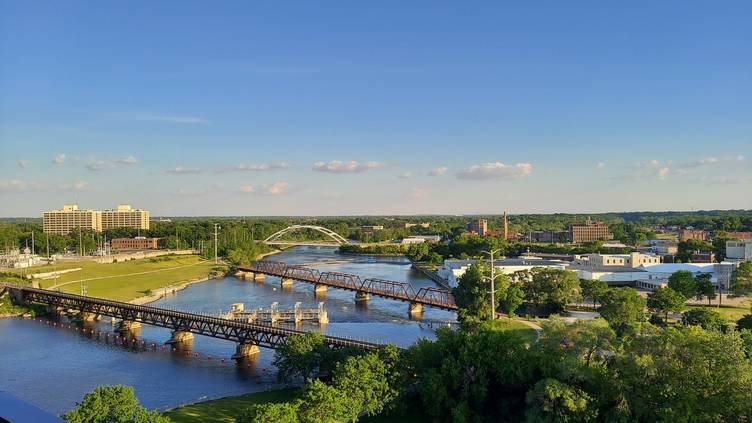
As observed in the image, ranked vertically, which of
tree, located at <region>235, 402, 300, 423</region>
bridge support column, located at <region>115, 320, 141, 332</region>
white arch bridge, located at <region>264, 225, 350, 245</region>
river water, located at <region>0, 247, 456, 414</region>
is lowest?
river water, located at <region>0, 247, 456, 414</region>

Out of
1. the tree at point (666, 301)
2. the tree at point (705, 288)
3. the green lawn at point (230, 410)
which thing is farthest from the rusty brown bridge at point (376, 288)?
the green lawn at point (230, 410)

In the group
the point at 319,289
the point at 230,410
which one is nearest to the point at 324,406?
the point at 230,410

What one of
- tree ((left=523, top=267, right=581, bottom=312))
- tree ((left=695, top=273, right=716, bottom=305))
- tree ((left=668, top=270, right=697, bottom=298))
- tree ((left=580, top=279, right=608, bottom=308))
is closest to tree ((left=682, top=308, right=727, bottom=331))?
tree ((left=580, top=279, right=608, bottom=308))

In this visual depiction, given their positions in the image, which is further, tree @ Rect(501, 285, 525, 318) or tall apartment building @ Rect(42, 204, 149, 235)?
tall apartment building @ Rect(42, 204, 149, 235)

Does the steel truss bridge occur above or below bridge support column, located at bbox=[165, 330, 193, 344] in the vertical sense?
above

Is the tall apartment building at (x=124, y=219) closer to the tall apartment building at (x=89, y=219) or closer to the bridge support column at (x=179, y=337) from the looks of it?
the tall apartment building at (x=89, y=219)

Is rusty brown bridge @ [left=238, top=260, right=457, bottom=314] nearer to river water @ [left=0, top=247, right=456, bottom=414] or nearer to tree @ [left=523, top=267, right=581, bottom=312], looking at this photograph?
river water @ [left=0, top=247, right=456, bottom=414]

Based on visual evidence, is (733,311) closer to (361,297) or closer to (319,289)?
(361,297)
